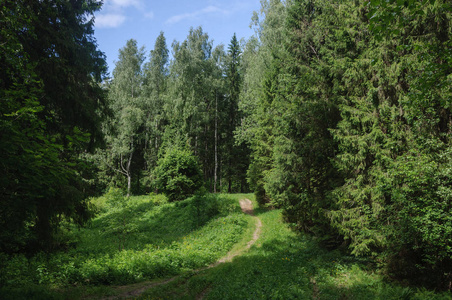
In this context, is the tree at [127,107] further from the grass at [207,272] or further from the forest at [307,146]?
the grass at [207,272]

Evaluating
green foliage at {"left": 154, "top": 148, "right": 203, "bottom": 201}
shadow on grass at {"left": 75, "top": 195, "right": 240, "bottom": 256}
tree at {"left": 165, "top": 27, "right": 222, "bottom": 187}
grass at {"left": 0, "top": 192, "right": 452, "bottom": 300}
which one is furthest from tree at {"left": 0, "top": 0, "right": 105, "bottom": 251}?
tree at {"left": 165, "top": 27, "right": 222, "bottom": 187}

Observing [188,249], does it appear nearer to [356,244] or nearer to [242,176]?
[356,244]

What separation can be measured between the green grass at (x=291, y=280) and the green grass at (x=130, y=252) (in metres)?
1.49

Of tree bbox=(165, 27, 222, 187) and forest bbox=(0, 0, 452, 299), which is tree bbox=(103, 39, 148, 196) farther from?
forest bbox=(0, 0, 452, 299)

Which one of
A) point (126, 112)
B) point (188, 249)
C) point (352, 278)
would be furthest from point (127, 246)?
point (126, 112)

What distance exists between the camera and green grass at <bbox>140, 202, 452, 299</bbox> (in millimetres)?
7762

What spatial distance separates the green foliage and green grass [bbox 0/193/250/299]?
165cm

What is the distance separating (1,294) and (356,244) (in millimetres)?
10707

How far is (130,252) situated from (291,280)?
711 cm

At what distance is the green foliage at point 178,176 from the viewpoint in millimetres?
23391

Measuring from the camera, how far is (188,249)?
12539 millimetres

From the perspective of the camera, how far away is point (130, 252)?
11.0 metres

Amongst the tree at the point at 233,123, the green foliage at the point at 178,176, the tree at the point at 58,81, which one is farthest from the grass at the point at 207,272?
the tree at the point at 233,123

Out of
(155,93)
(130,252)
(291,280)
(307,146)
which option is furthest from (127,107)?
(291,280)
